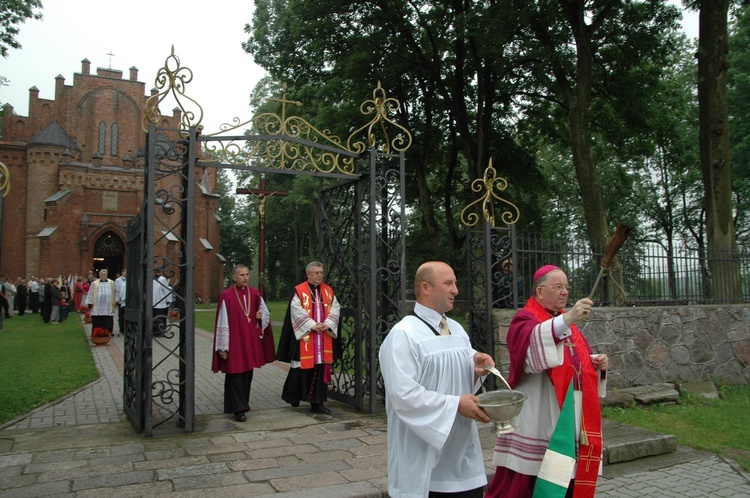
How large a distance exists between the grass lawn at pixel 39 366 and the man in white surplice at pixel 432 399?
6.57m

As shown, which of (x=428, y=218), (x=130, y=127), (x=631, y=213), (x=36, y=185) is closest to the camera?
(x=428, y=218)

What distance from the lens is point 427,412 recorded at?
9.95 ft

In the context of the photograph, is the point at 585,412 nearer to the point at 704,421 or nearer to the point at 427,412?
the point at 427,412

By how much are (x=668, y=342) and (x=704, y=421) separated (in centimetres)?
219

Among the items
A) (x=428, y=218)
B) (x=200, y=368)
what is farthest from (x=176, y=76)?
(x=428, y=218)

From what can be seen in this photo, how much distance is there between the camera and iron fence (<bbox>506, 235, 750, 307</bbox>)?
8.87 metres

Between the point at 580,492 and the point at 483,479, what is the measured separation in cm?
86

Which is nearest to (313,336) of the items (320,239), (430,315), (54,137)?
(320,239)

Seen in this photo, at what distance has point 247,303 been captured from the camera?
25.5ft

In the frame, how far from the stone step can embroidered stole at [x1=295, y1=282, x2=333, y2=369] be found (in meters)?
3.53

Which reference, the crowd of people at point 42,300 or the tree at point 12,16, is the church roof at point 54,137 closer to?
the crowd of people at point 42,300

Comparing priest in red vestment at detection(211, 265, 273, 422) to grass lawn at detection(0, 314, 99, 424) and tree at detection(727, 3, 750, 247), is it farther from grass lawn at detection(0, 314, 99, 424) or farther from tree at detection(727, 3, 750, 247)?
tree at detection(727, 3, 750, 247)

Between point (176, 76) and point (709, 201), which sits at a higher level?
point (176, 76)

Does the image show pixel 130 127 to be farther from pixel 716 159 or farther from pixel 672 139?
pixel 716 159
